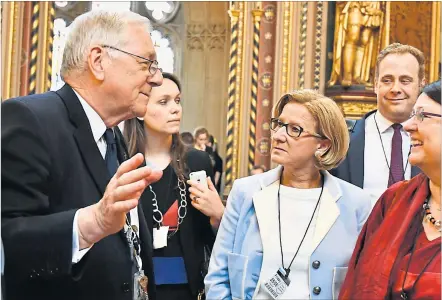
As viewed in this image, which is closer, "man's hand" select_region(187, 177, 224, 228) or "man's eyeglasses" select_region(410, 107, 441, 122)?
"man's eyeglasses" select_region(410, 107, 441, 122)

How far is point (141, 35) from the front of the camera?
8.73 ft

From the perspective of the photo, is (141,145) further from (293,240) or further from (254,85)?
(254,85)

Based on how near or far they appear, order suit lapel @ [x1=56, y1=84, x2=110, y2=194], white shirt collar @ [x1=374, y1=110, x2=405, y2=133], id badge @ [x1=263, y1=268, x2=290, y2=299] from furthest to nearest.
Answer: white shirt collar @ [x1=374, y1=110, x2=405, y2=133], id badge @ [x1=263, y1=268, x2=290, y2=299], suit lapel @ [x1=56, y1=84, x2=110, y2=194]

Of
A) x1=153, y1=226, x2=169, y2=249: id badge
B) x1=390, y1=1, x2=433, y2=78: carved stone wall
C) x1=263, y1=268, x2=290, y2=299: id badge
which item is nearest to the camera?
x1=263, y1=268, x2=290, y2=299: id badge

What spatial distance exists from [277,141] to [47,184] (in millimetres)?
1058

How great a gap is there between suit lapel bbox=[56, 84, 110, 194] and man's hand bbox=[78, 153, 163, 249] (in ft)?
1.01

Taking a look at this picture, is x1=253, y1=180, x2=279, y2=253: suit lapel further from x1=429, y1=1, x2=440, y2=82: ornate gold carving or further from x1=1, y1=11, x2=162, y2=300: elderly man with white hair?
x1=429, y1=1, x2=440, y2=82: ornate gold carving

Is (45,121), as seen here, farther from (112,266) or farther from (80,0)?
(80,0)

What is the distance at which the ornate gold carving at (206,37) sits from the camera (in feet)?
59.2

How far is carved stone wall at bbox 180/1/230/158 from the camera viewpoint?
1803 cm

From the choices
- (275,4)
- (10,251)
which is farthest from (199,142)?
(10,251)

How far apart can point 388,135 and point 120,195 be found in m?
2.00

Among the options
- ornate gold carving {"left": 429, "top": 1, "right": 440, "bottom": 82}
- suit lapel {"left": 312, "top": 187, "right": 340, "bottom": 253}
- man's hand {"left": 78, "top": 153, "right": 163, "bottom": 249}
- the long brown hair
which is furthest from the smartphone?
ornate gold carving {"left": 429, "top": 1, "right": 440, "bottom": 82}

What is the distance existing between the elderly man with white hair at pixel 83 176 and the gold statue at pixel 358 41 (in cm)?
876
